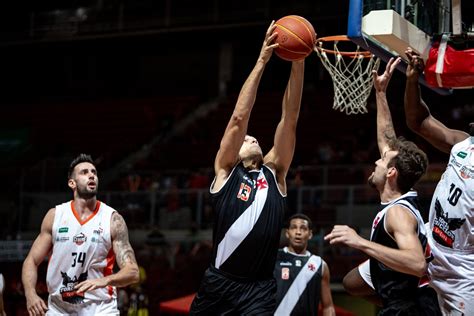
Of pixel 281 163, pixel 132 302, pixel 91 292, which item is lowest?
pixel 132 302

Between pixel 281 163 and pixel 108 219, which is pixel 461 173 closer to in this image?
pixel 281 163

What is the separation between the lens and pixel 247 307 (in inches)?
239

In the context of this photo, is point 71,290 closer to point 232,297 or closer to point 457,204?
point 232,297

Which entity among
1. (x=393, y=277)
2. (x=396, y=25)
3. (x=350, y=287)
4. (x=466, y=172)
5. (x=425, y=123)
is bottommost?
(x=350, y=287)

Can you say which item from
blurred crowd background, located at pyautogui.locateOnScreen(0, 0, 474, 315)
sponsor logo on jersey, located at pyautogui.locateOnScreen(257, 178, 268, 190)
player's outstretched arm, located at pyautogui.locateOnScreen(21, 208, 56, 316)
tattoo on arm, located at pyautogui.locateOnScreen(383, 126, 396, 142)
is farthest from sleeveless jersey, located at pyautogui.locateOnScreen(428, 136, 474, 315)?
blurred crowd background, located at pyautogui.locateOnScreen(0, 0, 474, 315)

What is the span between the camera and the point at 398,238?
17.1 ft

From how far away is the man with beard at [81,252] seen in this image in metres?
7.20

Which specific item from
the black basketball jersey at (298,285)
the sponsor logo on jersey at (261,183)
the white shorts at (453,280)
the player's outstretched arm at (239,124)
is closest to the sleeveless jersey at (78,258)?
the player's outstretched arm at (239,124)

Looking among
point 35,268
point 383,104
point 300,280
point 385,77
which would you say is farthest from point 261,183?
point 300,280

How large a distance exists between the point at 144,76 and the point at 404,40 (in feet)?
64.7

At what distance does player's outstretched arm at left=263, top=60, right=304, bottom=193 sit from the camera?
21.1 ft

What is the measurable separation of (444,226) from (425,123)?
0.83 m

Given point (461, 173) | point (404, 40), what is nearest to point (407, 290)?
point (461, 173)

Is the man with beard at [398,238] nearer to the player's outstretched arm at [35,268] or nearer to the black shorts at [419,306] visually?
the black shorts at [419,306]
